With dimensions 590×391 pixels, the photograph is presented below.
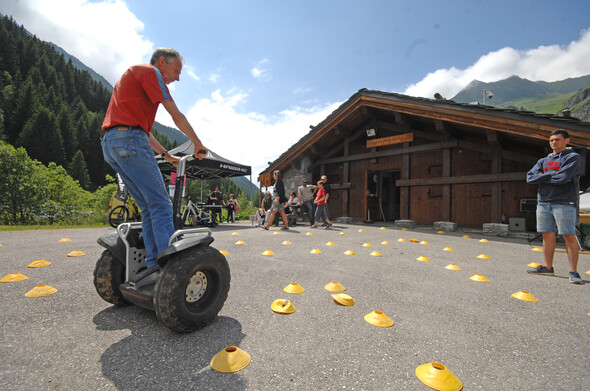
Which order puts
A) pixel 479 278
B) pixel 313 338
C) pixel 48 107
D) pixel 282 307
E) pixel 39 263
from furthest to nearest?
pixel 48 107 < pixel 39 263 < pixel 479 278 < pixel 282 307 < pixel 313 338

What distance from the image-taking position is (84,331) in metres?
1.82

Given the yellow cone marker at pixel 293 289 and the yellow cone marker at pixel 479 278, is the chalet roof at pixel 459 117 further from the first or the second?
the yellow cone marker at pixel 293 289

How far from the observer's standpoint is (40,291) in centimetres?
246

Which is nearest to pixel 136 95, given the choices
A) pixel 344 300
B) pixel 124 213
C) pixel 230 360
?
pixel 230 360

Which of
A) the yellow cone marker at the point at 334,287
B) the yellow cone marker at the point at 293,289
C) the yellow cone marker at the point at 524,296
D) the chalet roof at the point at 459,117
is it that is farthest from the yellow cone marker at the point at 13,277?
the chalet roof at the point at 459,117

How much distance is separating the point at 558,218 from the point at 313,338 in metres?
3.73

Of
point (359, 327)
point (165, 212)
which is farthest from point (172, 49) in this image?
point (359, 327)

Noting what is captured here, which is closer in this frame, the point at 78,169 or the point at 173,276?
the point at 173,276

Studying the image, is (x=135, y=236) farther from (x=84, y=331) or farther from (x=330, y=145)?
(x=330, y=145)

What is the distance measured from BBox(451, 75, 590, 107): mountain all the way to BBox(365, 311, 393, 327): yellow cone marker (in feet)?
651

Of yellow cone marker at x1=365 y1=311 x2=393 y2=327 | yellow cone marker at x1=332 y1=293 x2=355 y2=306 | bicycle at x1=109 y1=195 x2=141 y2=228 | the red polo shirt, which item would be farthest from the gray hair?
bicycle at x1=109 y1=195 x2=141 y2=228

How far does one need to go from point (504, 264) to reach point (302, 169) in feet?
31.7

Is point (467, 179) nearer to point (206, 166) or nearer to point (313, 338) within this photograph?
point (313, 338)

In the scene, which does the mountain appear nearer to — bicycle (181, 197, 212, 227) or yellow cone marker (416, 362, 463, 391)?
bicycle (181, 197, 212, 227)
